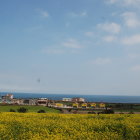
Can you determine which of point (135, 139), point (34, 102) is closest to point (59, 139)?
point (135, 139)

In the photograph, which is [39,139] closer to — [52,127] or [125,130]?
[52,127]

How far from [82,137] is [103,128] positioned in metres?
3.82

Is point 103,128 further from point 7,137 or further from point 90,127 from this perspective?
point 7,137

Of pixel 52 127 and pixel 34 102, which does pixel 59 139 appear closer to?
pixel 52 127

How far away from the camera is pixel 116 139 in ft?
34.5

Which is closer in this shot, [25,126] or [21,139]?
A: [21,139]

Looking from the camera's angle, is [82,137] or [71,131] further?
[71,131]

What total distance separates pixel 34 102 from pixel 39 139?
312 feet

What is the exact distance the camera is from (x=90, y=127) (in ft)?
45.4

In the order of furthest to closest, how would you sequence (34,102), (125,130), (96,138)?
(34,102), (125,130), (96,138)

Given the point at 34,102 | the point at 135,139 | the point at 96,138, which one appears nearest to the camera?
the point at 96,138

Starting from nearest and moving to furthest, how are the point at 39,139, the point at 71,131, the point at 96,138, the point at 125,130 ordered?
the point at 39,139, the point at 96,138, the point at 71,131, the point at 125,130

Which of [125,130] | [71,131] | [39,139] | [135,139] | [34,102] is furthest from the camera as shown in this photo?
[34,102]

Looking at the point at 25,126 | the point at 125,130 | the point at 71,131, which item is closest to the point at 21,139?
the point at 71,131
